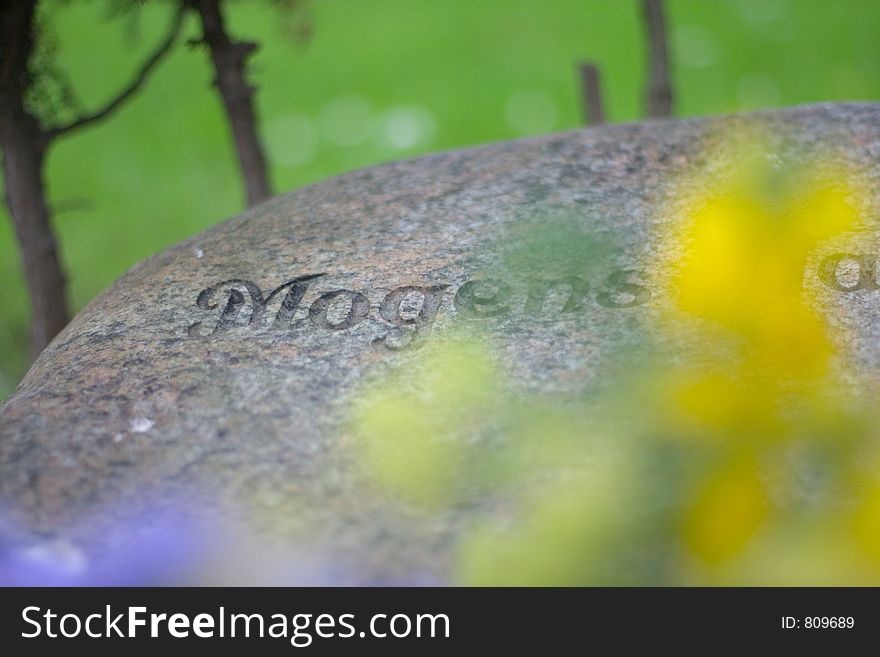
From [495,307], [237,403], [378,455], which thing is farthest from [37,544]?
[495,307]

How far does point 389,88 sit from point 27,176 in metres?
2.72

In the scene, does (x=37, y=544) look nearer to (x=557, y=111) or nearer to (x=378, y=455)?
(x=378, y=455)

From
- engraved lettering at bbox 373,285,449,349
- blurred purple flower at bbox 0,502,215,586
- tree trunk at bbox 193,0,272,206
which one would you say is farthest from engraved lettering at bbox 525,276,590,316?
tree trunk at bbox 193,0,272,206

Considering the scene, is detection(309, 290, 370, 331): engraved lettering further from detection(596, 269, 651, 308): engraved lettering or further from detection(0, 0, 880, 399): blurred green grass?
detection(0, 0, 880, 399): blurred green grass

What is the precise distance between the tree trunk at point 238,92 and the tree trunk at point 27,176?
0.55 meters

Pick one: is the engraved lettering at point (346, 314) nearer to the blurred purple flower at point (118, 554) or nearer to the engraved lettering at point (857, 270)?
the blurred purple flower at point (118, 554)

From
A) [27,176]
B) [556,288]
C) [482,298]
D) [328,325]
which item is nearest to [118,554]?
[328,325]

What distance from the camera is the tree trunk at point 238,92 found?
3189mm

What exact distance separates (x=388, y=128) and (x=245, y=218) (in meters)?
2.76

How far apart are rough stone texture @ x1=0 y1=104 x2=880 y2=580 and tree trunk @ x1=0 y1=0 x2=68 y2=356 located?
0.64m

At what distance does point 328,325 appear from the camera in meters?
2.10

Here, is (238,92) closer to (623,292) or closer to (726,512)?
(623,292)

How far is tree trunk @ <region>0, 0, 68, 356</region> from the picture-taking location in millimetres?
2850

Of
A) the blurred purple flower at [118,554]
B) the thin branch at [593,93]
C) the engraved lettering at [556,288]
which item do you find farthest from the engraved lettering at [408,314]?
the thin branch at [593,93]
